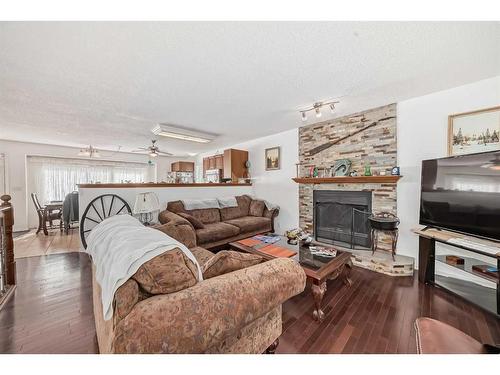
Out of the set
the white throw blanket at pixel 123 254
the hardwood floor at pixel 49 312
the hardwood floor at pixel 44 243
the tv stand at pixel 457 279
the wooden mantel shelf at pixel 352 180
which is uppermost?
the wooden mantel shelf at pixel 352 180

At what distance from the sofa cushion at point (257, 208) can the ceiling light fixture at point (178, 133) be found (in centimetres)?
195

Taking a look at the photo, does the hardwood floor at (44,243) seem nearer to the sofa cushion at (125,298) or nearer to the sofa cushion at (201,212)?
the sofa cushion at (201,212)

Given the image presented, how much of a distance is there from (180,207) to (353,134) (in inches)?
141

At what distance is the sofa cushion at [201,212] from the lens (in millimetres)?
3971

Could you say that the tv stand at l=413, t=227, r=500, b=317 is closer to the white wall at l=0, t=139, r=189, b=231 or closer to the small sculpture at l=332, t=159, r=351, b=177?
the small sculpture at l=332, t=159, r=351, b=177

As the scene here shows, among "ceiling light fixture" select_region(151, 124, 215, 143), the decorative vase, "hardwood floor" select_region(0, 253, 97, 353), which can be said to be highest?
"ceiling light fixture" select_region(151, 124, 215, 143)

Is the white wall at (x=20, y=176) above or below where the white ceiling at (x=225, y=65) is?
below

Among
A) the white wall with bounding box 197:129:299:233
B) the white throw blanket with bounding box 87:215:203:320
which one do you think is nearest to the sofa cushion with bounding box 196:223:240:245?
the white wall with bounding box 197:129:299:233

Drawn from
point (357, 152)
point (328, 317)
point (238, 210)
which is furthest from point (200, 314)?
point (238, 210)

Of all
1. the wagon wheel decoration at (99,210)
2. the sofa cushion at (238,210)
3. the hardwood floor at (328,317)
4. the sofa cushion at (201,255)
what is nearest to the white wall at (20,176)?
the wagon wheel decoration at (99,210)

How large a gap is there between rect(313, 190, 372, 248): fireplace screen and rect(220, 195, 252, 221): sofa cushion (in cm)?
168

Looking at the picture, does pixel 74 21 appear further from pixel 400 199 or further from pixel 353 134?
pixel 400 199

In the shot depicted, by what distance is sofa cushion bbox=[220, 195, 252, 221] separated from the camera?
14.7 feet

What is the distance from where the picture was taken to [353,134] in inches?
141
